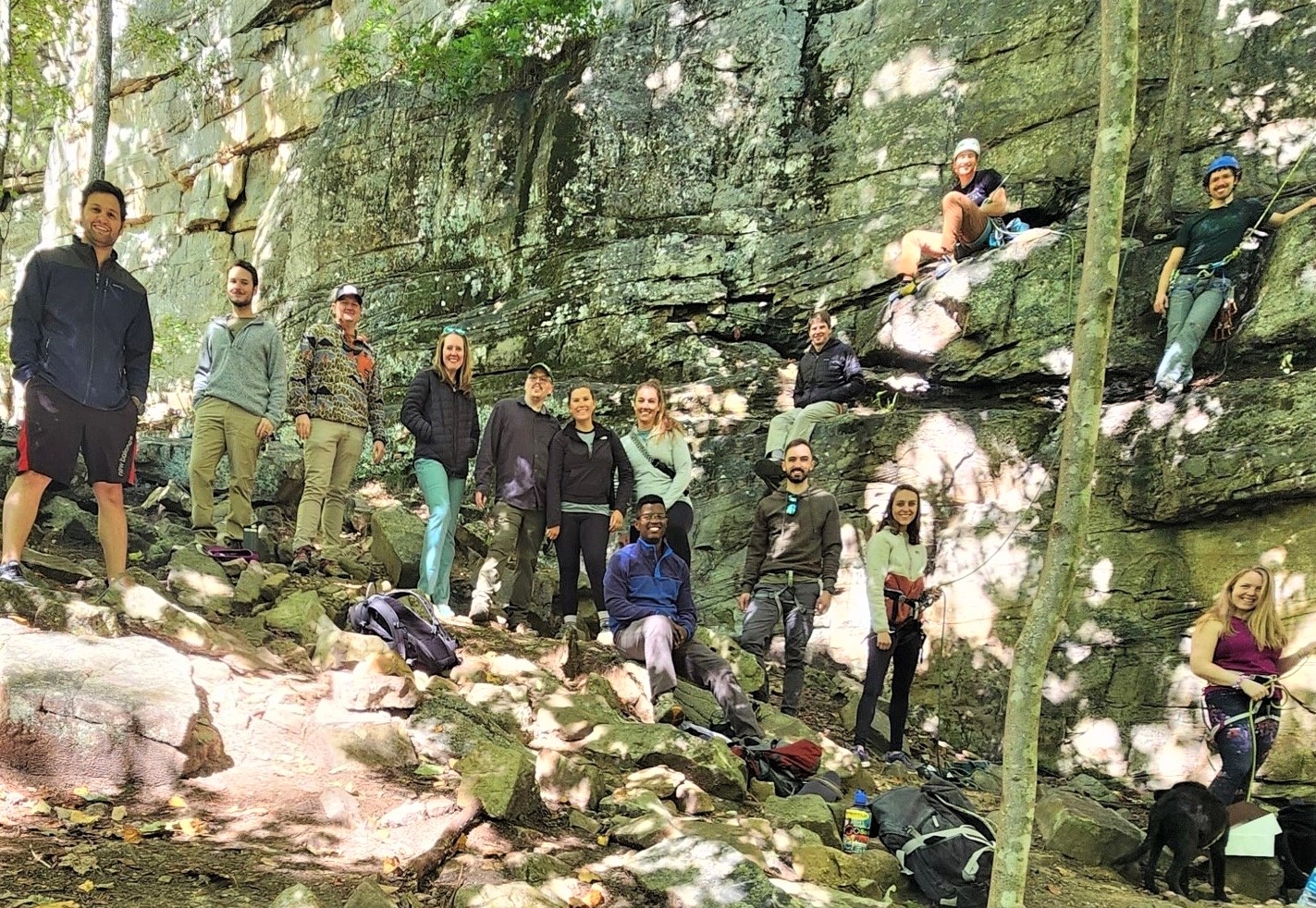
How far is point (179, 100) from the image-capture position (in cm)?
2228

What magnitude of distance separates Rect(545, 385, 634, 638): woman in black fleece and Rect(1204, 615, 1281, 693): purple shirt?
4393 millimetres

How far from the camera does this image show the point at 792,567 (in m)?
6.91

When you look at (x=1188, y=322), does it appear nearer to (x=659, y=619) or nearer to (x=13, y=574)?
(x=659, y=619)

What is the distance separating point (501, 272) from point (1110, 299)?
10.8m

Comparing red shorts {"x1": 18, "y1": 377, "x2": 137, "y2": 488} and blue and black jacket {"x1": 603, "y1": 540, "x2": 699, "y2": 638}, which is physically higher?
red shorts {"x1": 18, "y1": 377, "x2": 137, "y2": 488}

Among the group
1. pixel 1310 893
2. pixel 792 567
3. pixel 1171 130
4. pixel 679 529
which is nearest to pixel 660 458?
pixel 679 529

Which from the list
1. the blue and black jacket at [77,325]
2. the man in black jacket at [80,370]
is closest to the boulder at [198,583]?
the man in black jacket at [80,370]

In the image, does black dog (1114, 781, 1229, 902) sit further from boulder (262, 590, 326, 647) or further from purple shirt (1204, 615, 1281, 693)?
boulder (262, 590, 326, 647)

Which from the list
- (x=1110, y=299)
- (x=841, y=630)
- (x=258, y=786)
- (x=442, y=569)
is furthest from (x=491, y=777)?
(x=841, y=630)

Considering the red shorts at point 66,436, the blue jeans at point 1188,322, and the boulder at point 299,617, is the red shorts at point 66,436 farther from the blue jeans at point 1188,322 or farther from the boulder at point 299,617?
the blue jeans at point 1188,322

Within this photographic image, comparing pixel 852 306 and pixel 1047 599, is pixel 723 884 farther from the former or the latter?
pixel 852 306

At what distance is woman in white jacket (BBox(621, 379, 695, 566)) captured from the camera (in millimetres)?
7238

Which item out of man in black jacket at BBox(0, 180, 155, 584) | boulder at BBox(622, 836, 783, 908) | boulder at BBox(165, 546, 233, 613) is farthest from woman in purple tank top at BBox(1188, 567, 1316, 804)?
man in black jacket at BBox(0, 180, 155, 584)

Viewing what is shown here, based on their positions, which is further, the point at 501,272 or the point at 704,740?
the point at 501,272
